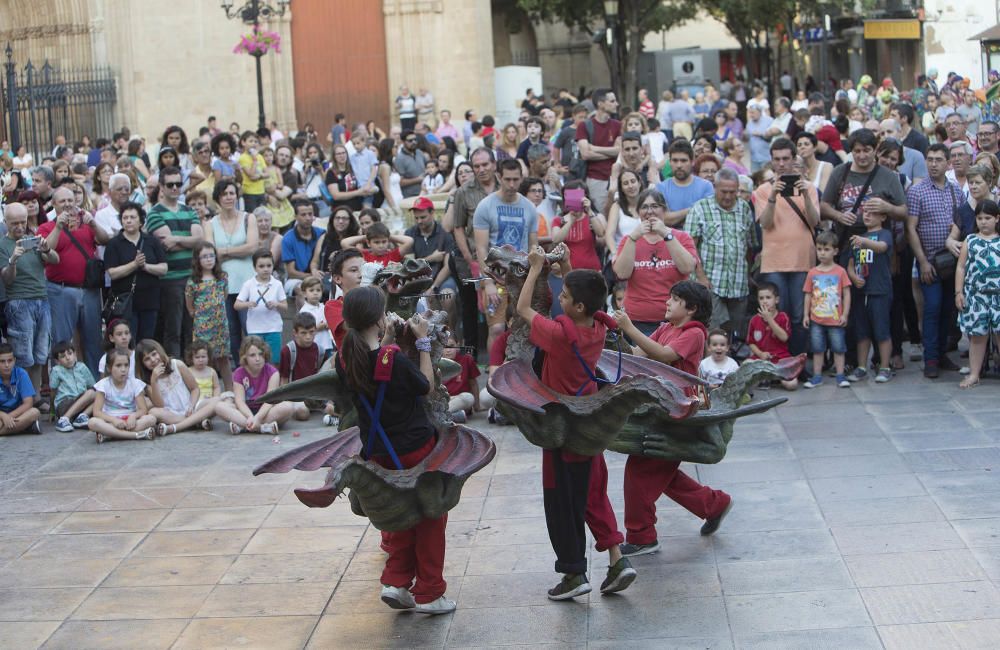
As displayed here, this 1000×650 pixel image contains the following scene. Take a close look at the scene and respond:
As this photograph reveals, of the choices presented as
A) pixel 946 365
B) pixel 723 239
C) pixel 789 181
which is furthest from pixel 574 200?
pixel 946 365

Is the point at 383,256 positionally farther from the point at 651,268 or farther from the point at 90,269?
the point at 90,269

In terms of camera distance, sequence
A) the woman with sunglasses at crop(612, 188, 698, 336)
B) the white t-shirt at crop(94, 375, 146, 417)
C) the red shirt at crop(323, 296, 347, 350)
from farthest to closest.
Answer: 1. the white t-shirt at crop(94, 375, 146, 417)
2. the woman with sunglasses at crop(612, 188, 698, 336)
3. the red shirt at crop(323, 296, 347, 350)

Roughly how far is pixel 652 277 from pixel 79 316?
540cm

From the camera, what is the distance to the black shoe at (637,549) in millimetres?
7547

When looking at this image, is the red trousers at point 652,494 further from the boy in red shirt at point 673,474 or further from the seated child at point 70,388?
the seated child at point 70,388

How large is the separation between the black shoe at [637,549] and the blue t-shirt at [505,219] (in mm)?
4291

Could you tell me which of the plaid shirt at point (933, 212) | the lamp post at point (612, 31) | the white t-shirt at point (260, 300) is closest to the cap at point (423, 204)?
the white t-shirt at point (260, 300)

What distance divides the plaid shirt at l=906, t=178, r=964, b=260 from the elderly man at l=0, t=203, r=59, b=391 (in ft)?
24.5

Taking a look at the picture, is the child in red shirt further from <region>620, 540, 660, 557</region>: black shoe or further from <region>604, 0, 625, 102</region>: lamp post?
<region>604, 0, 625, 102</region>: lamp post

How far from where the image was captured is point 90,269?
12711 mm

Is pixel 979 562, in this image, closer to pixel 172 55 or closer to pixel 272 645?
pixel 272 645

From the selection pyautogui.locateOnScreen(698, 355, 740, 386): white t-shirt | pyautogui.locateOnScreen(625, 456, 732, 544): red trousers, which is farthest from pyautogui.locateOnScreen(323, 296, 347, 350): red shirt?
pyautogui.locateOnScreen(698, 355, 740, 386): white t-shirt

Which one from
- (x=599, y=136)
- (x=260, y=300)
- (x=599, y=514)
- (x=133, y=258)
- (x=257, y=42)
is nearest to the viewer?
(x=599, y=514)

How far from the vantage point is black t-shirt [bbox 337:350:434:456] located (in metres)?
6.50
